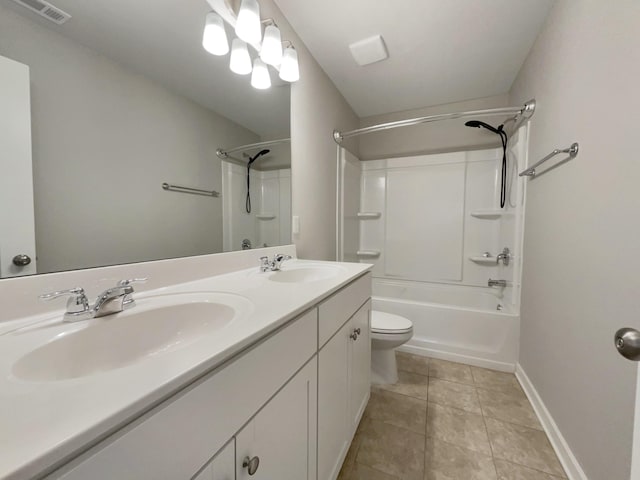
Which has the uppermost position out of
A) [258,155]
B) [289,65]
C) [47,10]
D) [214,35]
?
[289,65]

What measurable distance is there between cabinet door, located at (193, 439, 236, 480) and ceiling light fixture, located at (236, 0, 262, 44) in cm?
147

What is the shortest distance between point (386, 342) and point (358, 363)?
1.42ft

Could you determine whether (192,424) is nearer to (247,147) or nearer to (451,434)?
(247,147)

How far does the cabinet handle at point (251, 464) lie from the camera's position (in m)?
0.49

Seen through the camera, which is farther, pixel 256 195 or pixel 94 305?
pixel 256 195

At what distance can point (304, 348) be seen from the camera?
0.70 meters

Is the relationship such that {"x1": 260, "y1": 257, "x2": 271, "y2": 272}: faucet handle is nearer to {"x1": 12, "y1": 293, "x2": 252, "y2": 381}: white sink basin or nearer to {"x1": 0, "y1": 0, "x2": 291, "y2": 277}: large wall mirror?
{"x1": 0, "y1": 0, "x2": 291, "y2": 277}: large wall mirror

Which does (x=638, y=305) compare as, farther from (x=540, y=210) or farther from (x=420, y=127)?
(x=420, y=127)

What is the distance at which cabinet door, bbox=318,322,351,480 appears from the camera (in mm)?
822

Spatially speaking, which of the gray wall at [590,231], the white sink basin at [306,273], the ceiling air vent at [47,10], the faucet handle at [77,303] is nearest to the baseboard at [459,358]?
the gray wall at [590,231]

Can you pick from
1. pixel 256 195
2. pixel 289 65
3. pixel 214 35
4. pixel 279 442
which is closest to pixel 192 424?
pixel 279 442

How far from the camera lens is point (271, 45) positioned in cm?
124

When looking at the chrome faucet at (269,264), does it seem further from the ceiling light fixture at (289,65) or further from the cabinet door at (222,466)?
the ceiling light fixture at (289,65)

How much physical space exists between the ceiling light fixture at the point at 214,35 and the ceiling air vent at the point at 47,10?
1.58ft
